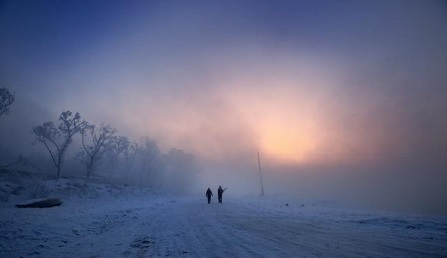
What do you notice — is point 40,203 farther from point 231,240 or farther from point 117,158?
point 117,158

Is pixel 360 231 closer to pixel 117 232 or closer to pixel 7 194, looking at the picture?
pixel 117 232

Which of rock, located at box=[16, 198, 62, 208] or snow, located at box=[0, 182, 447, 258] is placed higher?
rock, located at box=[16, 198, 62, 208]

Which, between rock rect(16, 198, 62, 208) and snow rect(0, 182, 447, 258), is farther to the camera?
rock rect(16, 198, 62, 208)

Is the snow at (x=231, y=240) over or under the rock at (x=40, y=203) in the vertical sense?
under

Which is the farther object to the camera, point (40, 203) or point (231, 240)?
point (40, 203)

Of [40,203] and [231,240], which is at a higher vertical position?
[40,203]

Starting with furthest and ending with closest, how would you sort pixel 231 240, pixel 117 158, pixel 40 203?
1. pixel 117 158
2. pixel 40 203
3. pixel 231 240

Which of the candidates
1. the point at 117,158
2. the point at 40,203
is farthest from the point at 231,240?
the point at 117,158

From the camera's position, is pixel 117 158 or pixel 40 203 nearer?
pixel 40 203

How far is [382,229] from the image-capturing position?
10.4m

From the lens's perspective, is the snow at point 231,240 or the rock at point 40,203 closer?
the snow at point 231,240

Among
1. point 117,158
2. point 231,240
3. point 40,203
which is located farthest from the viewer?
point 117,158

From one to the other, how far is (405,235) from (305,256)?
5.33m

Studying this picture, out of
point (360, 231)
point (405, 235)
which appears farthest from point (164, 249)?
point (405, 235)
